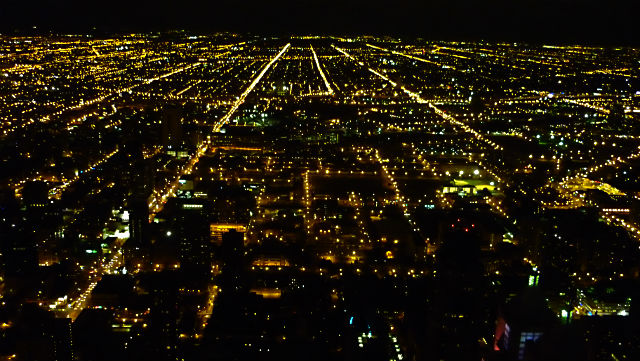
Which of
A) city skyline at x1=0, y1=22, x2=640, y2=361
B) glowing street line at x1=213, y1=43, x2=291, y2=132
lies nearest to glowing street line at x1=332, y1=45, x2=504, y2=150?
city skyline at x1=0, y1=22, x2=640, y2=361

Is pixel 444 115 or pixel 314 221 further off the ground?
pixel 444 115

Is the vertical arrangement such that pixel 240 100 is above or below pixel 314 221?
above

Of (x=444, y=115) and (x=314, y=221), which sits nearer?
(x=314, y=221)

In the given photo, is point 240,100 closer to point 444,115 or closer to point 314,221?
point 444,115

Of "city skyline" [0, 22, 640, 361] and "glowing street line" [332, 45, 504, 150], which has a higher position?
"glowing street line" [332, 45, 504, 150]

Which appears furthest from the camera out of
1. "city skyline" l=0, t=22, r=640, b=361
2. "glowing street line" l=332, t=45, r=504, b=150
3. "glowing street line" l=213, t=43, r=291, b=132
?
"glowing street line" l=213, t=43, r=291, b=132

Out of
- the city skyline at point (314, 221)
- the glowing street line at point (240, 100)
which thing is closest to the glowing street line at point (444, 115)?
the city skyline at point (314, 221)

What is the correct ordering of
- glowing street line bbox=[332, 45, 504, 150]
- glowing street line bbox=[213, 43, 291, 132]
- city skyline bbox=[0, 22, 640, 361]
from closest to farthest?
1. city skyline bbox=[0, 22, 640, 361]
2. glowing street line bbox=[332, 45, 504, 150]
3. glowing street line bbox=[213, 43, 291, 132]

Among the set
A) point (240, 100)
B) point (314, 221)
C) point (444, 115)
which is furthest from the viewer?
point (240, 100)

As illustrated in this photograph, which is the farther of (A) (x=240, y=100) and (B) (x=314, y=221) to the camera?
(A) (x=240, y=100)

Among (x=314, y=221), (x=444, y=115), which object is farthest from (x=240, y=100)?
(x=314, y=221)

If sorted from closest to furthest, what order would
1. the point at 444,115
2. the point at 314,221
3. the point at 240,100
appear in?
the point at 314,221 < the point at 444,115 < the point at 240,100

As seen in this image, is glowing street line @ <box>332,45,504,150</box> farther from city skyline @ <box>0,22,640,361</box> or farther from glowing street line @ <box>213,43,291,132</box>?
glowing street line @ <box>213,43,291,132</box>
